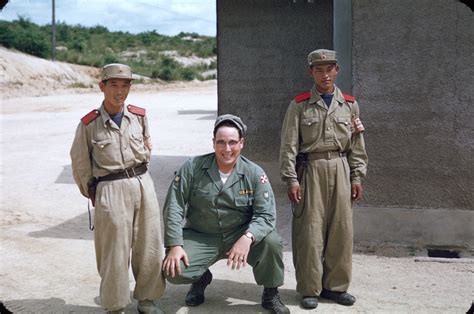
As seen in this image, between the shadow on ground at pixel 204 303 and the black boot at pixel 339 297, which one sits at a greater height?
the black boot at pixel 339 297

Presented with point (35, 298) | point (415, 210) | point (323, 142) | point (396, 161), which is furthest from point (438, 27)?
point (35, 298)

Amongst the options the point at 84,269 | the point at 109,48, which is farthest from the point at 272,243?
the point at 109,48

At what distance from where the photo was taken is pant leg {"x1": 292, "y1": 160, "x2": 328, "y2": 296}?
4809 millimetres

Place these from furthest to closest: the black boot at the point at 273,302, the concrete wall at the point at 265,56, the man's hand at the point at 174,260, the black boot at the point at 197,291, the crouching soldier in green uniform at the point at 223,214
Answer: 1. the concrete wall at the point at 265,56
2. the black boot at the point at 197,291
3. the black boot at the point at 273,302
4. the crouching soldier in green uniform at the point at 223,214
5. the man's hand at the point at 174,260

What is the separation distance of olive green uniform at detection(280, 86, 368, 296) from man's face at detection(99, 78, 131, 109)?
1235 mm

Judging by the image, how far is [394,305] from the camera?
4871mm

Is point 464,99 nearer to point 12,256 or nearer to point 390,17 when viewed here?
point 390,17

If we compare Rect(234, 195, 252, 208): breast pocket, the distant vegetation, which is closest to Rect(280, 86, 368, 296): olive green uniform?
Rect(234, 195, 252, 208): breast pocket

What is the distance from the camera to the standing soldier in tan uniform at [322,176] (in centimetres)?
477

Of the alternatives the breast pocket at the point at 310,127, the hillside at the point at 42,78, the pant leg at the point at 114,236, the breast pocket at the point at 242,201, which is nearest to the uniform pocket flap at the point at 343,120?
the breast pocket at the point at 310,127

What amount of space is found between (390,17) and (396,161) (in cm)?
137

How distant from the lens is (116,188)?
4.31 m

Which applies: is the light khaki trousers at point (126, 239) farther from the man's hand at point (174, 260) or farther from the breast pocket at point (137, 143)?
the breast pocket at point (137, 143)

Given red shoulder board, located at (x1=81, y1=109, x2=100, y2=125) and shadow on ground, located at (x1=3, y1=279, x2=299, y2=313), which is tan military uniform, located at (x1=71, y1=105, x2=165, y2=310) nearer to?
red shoulder board, located at (x1=81, y1=109, x2=100, y2=125)
